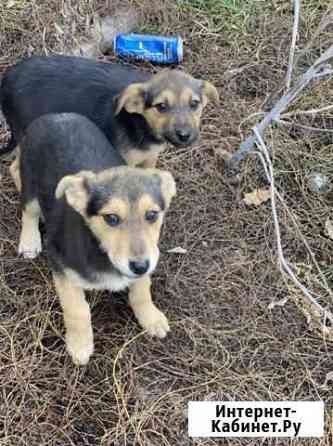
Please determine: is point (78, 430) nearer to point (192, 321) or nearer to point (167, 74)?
point (192, 321)

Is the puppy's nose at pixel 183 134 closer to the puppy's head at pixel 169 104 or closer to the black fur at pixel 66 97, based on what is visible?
the puppy's head at pixel 169 104

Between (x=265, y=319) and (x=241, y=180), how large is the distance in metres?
1.40

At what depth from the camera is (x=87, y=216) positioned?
3885mm

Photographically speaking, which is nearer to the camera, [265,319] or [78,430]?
[78,430]

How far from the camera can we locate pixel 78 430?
4195 mm

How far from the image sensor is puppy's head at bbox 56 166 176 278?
3.60 m

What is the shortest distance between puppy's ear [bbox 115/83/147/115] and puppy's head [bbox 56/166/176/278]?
129cm

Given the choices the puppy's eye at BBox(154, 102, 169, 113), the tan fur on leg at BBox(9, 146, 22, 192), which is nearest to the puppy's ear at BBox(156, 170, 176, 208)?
the puppy's eye at BBox(154, 102, 169, 113)

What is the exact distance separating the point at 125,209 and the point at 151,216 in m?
0.16

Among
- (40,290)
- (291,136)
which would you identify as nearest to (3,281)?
(40,290)

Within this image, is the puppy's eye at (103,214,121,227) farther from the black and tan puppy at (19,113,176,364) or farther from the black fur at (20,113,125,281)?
the black fur at (20,113,125,281)

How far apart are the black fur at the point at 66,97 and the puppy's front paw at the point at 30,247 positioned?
2.69ft

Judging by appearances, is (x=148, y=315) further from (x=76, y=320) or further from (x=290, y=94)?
(x=290, y=94)

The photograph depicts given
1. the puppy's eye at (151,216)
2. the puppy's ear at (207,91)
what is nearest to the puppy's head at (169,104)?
the puppy's ear at (207,91)
